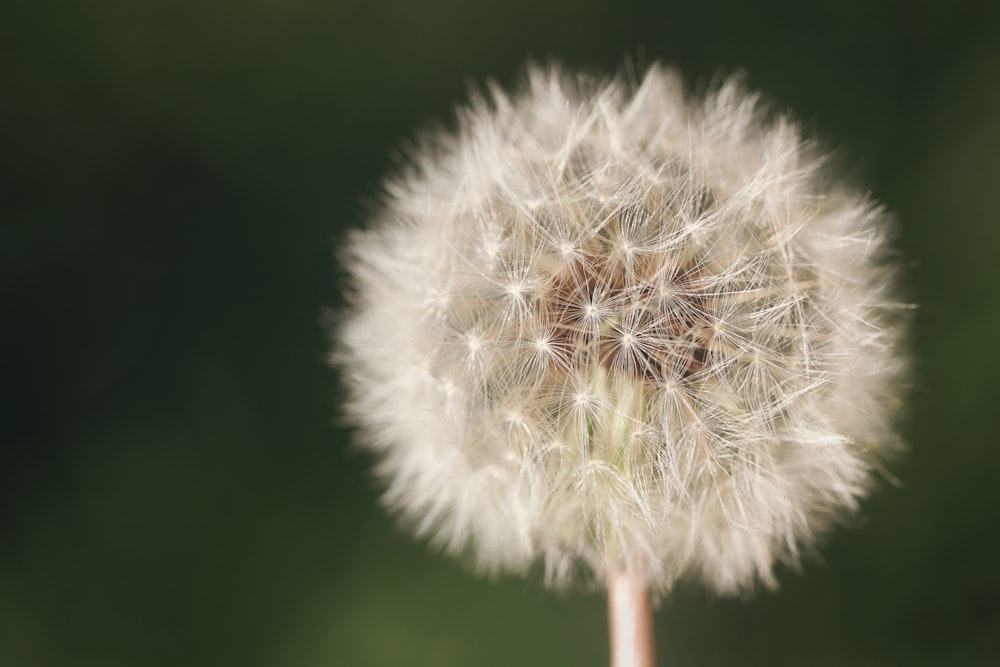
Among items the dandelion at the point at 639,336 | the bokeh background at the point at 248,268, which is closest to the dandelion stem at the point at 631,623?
the dandelion at the point at 639,336

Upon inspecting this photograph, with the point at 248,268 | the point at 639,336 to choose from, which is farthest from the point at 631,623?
the point at 248,268

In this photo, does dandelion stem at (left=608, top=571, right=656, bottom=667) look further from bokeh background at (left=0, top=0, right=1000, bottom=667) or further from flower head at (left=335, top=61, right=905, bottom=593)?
bokeh background at (left=0, top=0, right=1000, bottom=667)

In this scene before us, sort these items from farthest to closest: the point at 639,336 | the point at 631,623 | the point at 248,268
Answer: the point at 248,268, the point at 631,623, the point at 639,336

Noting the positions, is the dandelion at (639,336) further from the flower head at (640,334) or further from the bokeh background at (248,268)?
the bokeh background at (248,268)

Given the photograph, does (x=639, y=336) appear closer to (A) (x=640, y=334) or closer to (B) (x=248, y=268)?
(A) (x=640, y=334)

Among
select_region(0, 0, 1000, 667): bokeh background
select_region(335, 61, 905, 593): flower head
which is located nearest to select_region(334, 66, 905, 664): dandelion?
select_region(335, 61, 905, 593): flower head

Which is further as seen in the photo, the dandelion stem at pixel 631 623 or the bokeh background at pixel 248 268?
the bokeh background at pixel 248 268

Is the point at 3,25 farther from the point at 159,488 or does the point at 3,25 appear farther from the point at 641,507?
the point at 641,507
